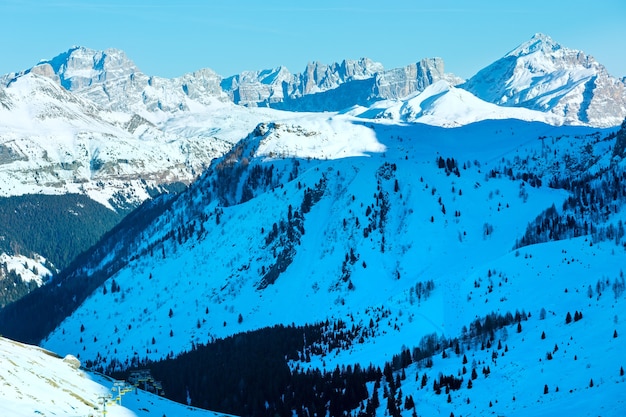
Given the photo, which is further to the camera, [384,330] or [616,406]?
[384,330]

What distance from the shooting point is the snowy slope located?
2847 inches

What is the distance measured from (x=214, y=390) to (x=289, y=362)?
19.0 meters

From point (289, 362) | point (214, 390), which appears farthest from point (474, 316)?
point (214, 390)

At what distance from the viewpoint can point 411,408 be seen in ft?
403

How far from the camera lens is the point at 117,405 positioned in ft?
287

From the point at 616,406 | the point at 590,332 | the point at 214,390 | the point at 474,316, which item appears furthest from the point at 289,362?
the point at 616,406

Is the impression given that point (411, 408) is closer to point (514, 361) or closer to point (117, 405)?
point (514, 361)

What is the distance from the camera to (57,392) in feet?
264

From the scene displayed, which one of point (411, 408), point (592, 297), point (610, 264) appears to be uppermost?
point (610, 264)

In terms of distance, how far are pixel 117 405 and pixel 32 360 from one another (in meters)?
11.3

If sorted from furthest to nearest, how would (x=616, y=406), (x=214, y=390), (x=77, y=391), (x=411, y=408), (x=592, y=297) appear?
1. (x=214, y=390)
2. (x=592, y=297)
3. (x=411, y=408)
4. (x=616, y=406)
5. (x=77, y=391)

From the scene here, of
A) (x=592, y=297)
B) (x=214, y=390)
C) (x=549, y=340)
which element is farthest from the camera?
(x=214, y=390)

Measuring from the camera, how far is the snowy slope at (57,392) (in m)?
72.3

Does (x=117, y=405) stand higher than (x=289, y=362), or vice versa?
(x=289, y=362)
